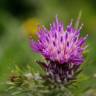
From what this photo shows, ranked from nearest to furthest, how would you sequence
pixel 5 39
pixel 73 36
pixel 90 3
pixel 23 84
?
pixel 23 84 < pixel 73 36 < pixel 5 39 < pixel 90 3

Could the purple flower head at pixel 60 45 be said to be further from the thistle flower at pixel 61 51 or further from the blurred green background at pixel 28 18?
the blurred green background at pixel 28 18

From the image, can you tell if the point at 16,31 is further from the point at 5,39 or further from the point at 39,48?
the point at 39,48

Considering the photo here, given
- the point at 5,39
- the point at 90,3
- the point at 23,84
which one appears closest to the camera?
the point at 23,84

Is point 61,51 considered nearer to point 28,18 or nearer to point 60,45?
point 60,45

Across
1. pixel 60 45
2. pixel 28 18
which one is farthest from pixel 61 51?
pixel 28 18

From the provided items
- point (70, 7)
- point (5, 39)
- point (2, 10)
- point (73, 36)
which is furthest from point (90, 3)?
point (73, 36)

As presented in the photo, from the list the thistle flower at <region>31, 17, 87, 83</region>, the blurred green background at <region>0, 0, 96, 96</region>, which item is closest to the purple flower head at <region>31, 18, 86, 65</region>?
the thistle flower at <region>31, 17, 87, 83</region>

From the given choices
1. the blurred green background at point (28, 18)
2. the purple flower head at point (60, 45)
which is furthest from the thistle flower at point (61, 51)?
the blurred green background at point (28, 18)
